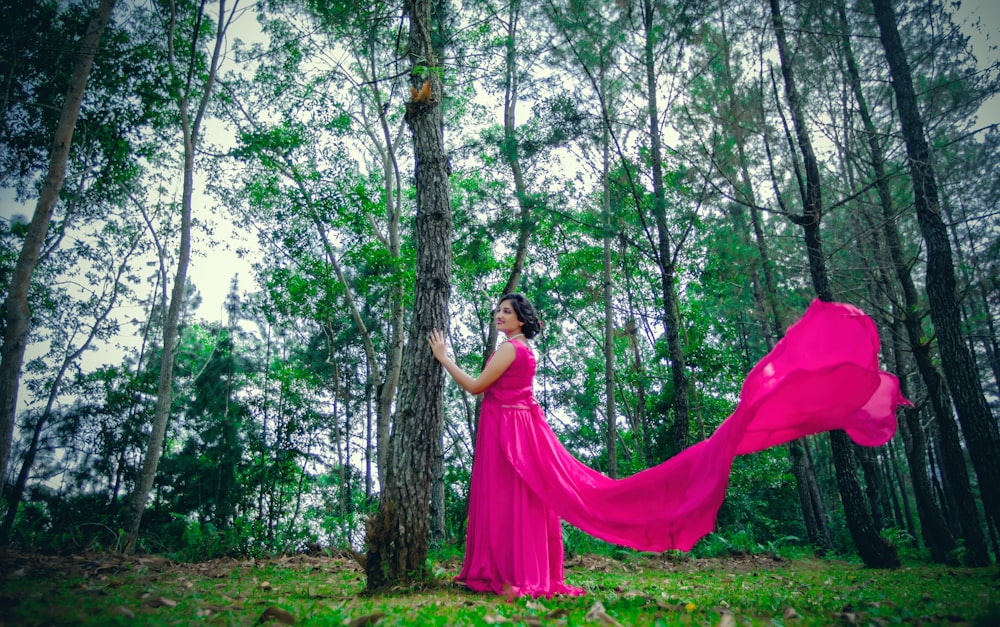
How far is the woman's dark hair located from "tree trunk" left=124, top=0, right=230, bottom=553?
7438mm

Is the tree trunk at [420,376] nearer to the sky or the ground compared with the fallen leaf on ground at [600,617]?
nearer to the sky

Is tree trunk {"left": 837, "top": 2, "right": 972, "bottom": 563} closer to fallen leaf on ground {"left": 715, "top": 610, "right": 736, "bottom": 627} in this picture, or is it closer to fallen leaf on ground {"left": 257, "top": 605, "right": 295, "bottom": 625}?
fallen leaf on ground {"left": 715, "top": 610, "right": 736, "bottom": 627}

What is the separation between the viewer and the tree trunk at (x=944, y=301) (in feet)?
20.0

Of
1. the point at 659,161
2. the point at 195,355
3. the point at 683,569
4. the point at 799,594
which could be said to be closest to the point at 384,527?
the point at 799,594

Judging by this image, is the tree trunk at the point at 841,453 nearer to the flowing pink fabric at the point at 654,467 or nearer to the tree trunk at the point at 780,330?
the flowing pink fabric at the point at 654,467

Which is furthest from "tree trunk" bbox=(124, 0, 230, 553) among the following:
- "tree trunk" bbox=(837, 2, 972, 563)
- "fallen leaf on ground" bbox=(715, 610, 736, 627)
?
"tree trunk" bbox=(837, 2, 972, 563)

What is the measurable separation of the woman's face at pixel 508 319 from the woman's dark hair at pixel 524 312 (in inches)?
1.0

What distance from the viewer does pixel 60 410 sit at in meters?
16.8

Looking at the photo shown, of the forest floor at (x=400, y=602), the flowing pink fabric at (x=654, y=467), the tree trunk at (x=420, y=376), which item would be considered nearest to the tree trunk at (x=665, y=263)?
the forest floor at (x=400, y=602)

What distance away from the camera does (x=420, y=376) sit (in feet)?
13.8

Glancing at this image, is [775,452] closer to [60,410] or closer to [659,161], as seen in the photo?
[659,161]

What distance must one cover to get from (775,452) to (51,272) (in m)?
22.5

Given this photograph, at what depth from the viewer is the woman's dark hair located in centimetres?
438

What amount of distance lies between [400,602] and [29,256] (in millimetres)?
6787
